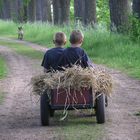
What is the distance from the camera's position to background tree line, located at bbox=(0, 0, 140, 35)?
23.5 metres

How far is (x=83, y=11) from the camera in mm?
36969

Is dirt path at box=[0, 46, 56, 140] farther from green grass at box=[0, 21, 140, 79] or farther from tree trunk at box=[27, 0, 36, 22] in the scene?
tree trunk at box=[27, 0, 36, 22]

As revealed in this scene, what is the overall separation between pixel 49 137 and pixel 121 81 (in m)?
6.27

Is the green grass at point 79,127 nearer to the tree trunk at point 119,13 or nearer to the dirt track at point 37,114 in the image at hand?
the dirt track at point 37,114

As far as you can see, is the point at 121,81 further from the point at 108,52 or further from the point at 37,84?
the point at 108,52

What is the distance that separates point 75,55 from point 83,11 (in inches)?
1096

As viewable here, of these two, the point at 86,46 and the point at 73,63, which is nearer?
the point at 73,63

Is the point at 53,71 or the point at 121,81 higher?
the point at 53,71

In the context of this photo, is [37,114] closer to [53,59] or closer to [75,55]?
[53,59]

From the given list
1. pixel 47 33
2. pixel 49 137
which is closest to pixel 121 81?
pixel 49 137

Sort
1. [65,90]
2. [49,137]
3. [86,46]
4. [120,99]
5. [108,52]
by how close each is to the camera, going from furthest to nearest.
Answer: [86,46]
[108,52]
[120,99]
[65,90]
[49,137]

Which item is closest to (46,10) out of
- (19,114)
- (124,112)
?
(19,114)

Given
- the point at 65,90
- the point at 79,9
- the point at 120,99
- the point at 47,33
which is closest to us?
the point at 65,90

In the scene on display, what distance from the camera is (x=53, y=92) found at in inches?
347
